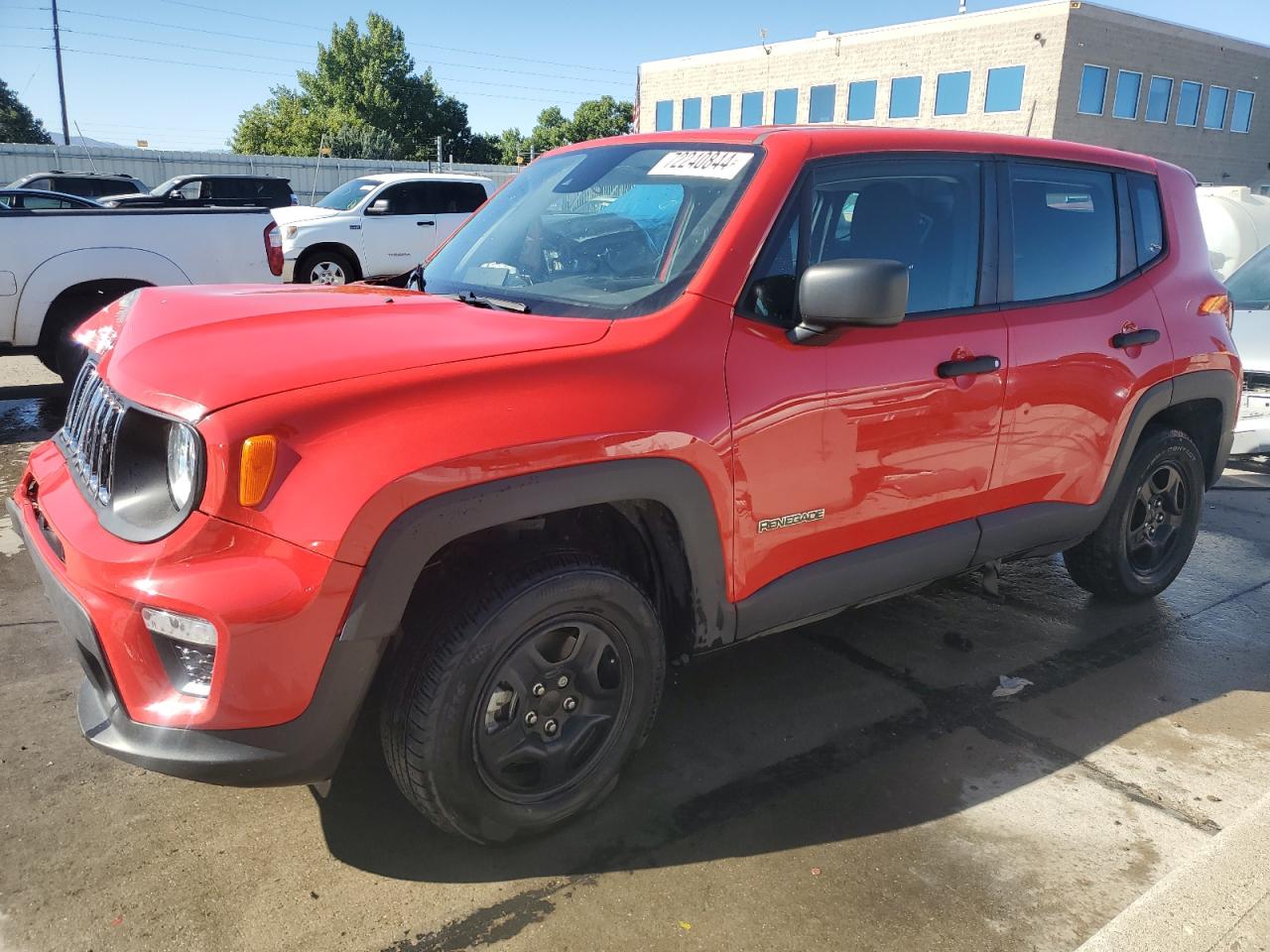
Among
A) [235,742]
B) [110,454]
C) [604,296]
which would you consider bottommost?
[235,742]

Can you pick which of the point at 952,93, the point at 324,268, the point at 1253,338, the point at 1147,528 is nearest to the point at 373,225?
the point at 324,268

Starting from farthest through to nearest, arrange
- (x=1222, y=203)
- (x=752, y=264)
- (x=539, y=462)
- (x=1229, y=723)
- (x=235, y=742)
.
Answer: (x=1222, y=203), (x=1229, y=723), (x=752, y=264), (x=539, y=462), (x=235, y=742)

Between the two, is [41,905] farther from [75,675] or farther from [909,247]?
[909,247]

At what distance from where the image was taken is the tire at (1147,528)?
402cm

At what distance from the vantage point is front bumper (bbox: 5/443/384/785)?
193 cm

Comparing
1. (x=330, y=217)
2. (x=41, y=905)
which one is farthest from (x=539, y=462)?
(x=330, y=217)

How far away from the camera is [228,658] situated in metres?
1.94

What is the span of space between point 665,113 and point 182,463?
47.3m

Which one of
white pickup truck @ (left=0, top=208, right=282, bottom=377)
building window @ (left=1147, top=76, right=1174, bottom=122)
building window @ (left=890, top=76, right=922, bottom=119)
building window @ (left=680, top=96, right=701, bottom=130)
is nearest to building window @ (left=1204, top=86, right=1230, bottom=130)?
building window @ (left=1147, top=76, right=1174, bottom=122)

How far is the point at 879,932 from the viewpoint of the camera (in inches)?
89.7

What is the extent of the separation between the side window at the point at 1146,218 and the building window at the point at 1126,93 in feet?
119

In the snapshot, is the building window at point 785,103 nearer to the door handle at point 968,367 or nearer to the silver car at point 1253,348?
the silver car at point 1253,348

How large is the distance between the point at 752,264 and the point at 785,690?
162 centimetres

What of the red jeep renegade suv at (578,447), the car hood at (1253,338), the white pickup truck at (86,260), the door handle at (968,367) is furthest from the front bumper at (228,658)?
the car hood at (1253,338)
